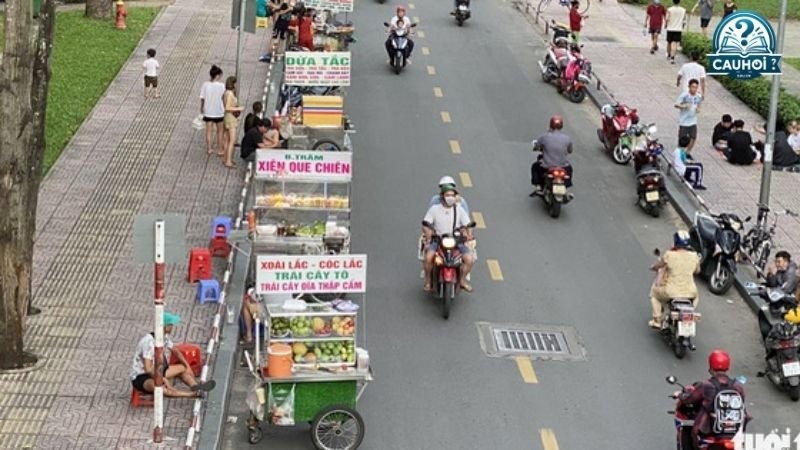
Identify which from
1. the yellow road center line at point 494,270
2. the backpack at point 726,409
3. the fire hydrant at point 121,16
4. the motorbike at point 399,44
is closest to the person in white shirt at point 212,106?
the yellow road center line at point 494,270

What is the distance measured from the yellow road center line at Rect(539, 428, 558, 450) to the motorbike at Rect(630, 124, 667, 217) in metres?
9.23

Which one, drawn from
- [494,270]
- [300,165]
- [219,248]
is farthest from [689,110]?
[219,248]

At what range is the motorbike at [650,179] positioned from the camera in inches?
998

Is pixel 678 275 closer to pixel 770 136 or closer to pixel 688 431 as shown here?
pixel 688 431

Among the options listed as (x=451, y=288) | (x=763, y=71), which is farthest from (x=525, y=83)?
(x=451, y=288)

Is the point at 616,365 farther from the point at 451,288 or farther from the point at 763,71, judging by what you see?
the point at 763,71

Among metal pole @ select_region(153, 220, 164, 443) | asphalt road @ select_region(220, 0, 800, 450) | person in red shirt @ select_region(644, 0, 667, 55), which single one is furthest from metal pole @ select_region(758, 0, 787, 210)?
person in red shirt @ select_region(644, 0, 667, 55)

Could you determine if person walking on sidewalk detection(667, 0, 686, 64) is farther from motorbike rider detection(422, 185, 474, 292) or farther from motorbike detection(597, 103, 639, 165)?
motorbike rider detection(422, 185, 474, 292)

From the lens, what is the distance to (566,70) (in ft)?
113

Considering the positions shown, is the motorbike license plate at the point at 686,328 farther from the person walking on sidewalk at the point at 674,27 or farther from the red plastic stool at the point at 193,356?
the person walking on sidewalk at the point at 674,27

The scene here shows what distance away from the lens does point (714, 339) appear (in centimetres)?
2016

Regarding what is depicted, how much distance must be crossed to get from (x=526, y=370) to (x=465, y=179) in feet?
29.3

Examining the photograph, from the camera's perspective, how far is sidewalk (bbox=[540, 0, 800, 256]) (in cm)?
2672

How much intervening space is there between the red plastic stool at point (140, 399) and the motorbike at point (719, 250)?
363 inches
